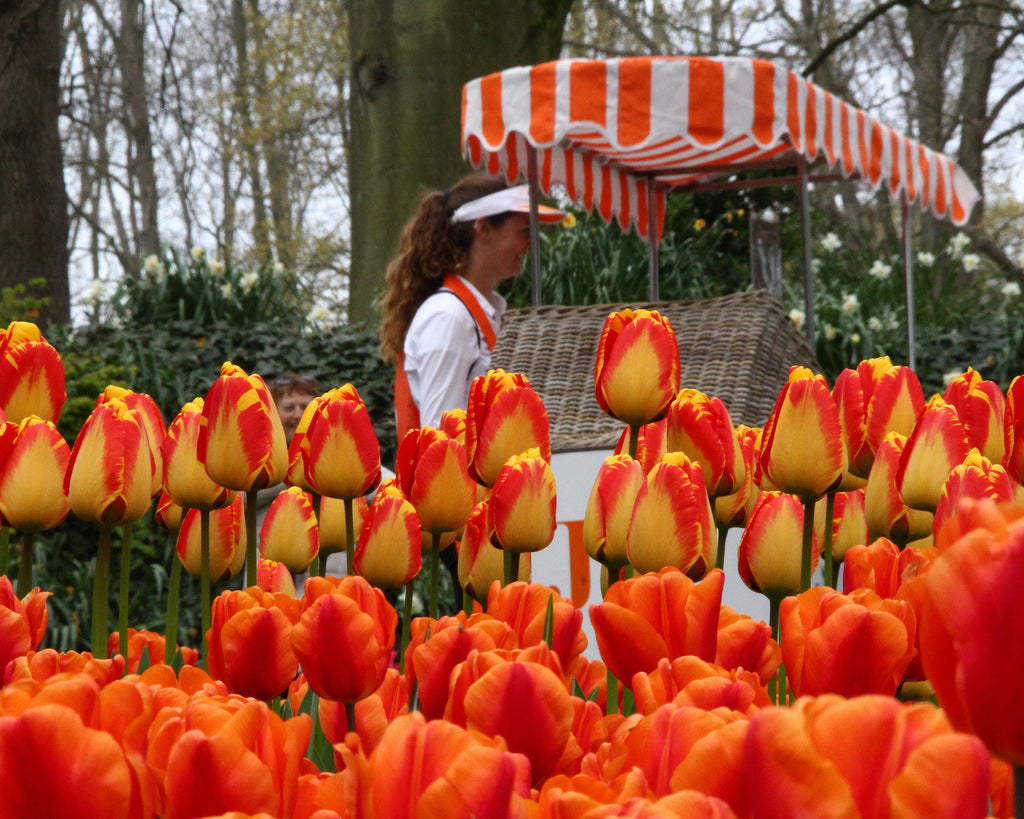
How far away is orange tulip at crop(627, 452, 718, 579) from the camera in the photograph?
0.83 m

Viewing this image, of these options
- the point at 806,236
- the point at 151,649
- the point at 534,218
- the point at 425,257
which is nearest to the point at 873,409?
the point at 151,649

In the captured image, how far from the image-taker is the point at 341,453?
0.98 meters

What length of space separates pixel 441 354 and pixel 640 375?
2.37 metres

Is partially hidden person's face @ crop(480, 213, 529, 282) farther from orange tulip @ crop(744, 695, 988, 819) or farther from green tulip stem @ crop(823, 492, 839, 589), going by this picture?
orange tulip @ crop(744, 695, 988, 819)

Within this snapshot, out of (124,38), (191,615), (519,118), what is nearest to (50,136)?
(191,615)

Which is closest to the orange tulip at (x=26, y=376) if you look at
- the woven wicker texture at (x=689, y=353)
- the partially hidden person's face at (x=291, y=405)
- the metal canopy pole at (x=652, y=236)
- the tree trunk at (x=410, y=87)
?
the woven wicker texture at (x=689, y=353)

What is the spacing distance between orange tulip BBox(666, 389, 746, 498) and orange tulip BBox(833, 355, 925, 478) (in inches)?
4.3

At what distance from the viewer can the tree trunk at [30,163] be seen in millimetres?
6699

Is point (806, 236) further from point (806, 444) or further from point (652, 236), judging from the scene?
point (806, 444)

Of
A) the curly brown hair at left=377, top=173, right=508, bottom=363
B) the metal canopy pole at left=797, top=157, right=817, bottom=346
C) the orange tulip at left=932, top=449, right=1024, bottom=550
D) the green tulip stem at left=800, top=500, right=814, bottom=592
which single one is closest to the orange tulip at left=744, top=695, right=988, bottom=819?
the orange tulip at left=932, top=449, right=1024, bottom=550

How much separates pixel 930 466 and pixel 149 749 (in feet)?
2.02

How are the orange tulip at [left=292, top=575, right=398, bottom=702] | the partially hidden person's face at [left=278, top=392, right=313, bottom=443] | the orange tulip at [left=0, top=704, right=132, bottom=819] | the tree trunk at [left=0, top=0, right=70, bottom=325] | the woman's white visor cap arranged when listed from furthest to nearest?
1. the tree trunk at [left=0, top=0, right=70, bottom=325]
2. the partially hidden person's face at [left=278, top=392, right=313, bottom=443]
3. the woman's white visor cap
4. the orange tulip at [left=292, top=575, right=398, bottom=702]
5. the orange tulip at [left=0, top=704, right=132, bottom=819]

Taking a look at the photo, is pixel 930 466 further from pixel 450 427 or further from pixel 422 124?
pixel 422 124

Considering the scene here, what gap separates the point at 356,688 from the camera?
2.20 feet
